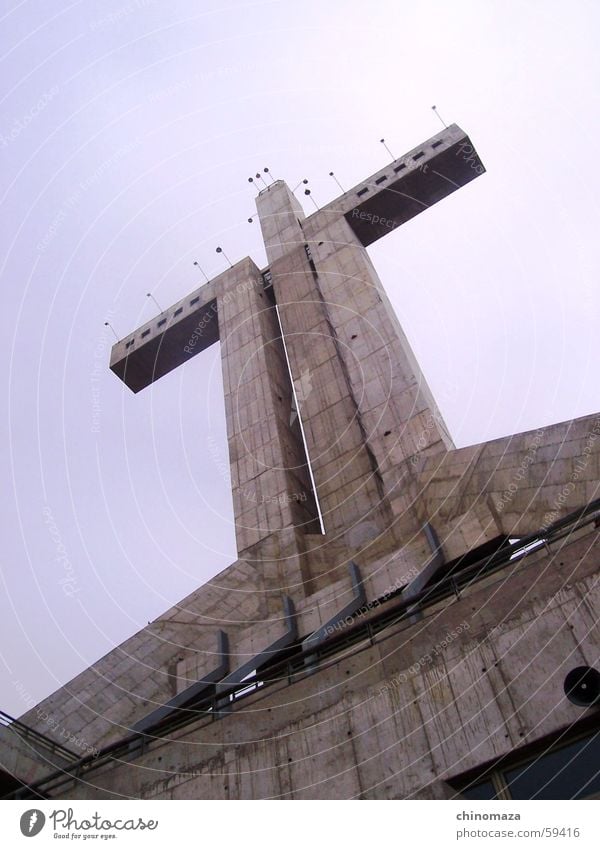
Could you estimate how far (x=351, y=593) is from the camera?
18.7 metres

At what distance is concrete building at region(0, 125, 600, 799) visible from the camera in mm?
10922

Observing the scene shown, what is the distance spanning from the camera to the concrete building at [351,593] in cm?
1092

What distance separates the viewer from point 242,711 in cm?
1395

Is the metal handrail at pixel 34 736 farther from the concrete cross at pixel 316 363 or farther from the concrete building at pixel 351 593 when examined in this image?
the concrete cross at pixel 316 363

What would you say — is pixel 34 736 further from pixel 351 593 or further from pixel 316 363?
pixel 316 363

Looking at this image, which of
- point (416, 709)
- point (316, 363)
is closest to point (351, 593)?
point (416, 709)

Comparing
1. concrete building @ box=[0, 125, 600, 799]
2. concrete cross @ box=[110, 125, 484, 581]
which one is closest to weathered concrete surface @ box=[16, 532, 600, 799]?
concrete building @ box=[0, 125, 600, 799]

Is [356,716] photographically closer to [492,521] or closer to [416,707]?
[416,707]

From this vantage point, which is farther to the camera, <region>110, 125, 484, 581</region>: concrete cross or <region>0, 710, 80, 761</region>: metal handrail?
<region>110, 125, 484, 581</region>: concrete cross

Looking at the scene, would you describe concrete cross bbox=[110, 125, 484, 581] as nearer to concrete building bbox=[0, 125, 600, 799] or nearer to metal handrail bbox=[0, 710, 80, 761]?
concrete building bbox=[0, 125, 600, 799]

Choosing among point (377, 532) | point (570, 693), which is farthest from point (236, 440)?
point (570, 693)

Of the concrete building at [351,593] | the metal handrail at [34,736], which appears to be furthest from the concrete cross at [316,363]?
the metal handrail at [34,736]
